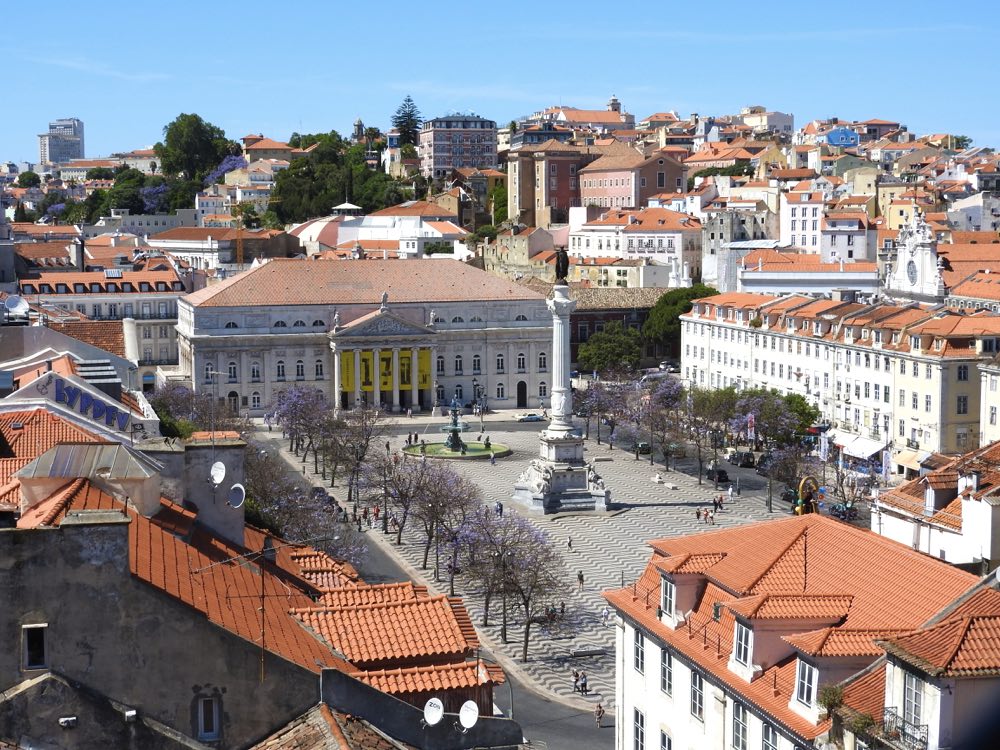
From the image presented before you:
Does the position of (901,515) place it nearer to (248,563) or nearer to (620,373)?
(248,563)

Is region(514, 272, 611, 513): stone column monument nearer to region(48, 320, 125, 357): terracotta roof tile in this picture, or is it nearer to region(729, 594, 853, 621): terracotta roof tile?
region(48, 320, 125, 357): terracotta roof tile

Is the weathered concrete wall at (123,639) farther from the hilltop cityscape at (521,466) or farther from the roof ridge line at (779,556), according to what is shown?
the roof ridge line at (779,556)

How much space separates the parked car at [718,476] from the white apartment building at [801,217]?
214ft

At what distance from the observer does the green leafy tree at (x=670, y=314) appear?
114 m

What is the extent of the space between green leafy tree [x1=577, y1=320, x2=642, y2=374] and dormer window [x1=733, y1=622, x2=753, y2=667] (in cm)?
8861

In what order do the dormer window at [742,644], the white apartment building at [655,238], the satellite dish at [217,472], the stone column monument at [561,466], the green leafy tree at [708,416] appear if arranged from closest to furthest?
the satellite dish at [217,472] < the dormer window at [742,644] < the stone column monument at [561,466] < the green leafy tree at [708,416] < the white apartment building at [655,238]

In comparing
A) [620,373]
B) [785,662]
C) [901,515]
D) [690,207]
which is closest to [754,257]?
[620,373]

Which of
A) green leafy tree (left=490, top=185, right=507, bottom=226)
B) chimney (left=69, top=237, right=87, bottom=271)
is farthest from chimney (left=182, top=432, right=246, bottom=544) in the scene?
green leafy tree (left=490, top=185, right=507, bottom=226)

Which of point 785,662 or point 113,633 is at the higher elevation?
point 113,633

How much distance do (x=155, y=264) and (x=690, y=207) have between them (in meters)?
56.6

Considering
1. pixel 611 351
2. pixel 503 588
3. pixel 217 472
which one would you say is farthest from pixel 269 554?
pixel 611 351

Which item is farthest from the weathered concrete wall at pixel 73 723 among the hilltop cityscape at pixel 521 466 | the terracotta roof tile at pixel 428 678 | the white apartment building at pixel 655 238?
the white apartment building at pixel 655 238

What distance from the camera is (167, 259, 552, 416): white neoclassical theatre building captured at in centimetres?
10062

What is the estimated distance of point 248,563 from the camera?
17812mm
